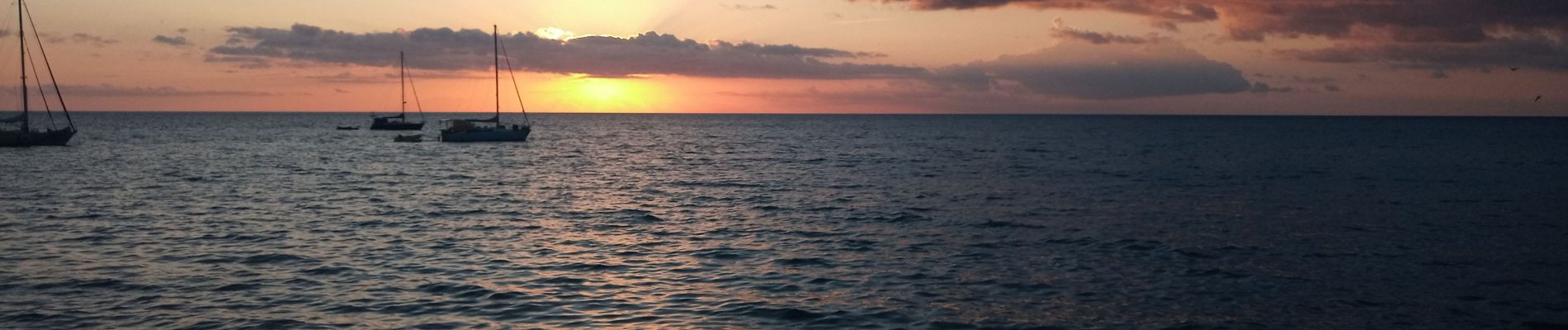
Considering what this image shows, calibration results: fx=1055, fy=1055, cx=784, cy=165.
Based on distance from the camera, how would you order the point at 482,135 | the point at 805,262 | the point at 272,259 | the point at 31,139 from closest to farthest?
the point at 272,259
the point at 805,262
the point at 31,139
the point at 482,135

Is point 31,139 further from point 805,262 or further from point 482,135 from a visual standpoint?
point 805,262

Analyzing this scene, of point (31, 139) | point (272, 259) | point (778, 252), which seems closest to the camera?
point (272, 259)

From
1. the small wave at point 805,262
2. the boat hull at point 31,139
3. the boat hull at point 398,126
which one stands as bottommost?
the boat hull at point 398,126

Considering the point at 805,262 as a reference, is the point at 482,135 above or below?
below

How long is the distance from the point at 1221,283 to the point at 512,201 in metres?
29.2

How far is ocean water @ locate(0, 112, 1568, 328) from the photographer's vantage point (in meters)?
19.3

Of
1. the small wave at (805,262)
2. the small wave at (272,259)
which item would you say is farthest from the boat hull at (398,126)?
the small wave at (805,262)

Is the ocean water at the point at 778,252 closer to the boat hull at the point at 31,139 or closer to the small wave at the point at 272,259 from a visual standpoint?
the small wave at the point at 272,259

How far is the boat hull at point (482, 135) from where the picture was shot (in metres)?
105

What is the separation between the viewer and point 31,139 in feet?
284

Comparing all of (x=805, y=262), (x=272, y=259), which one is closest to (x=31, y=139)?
(x=272, y=259)

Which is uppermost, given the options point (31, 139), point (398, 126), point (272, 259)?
point (272, 259)

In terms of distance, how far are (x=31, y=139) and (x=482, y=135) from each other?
3669 cm

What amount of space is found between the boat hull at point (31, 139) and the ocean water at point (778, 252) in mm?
34052
